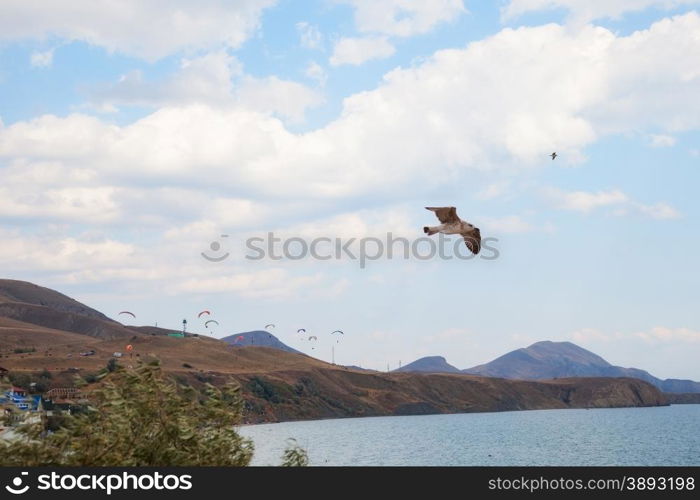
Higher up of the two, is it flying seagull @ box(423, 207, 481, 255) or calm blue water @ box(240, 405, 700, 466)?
flying seagull @ box(423, 207, 481, 255)

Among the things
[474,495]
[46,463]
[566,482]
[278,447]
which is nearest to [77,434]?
[46,463]

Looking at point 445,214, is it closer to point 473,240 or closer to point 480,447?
point 473,240

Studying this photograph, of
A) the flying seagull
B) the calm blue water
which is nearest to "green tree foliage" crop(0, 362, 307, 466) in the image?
the flying seagull

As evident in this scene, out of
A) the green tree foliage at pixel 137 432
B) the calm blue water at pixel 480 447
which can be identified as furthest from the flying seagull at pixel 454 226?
the calm blue water at pixel 480 447

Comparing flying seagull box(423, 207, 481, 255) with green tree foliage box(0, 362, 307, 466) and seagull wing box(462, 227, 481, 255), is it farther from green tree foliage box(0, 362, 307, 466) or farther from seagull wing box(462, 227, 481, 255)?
green tree foliage box(0, 362, 307, 466)

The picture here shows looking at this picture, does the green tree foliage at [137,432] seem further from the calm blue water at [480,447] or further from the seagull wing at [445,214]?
the calm blue water at [480,447]

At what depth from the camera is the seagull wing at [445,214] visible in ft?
104

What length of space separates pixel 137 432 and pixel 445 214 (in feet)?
44.6

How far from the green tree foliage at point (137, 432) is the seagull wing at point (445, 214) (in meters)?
10.6

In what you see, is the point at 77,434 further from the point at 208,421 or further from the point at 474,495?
the point at 474,495

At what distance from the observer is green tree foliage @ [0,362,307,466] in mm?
27575

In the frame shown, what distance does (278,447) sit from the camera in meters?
143

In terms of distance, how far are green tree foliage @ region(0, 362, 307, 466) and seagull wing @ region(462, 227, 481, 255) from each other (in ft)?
35.7

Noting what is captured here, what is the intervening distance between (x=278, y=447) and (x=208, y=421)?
113m
